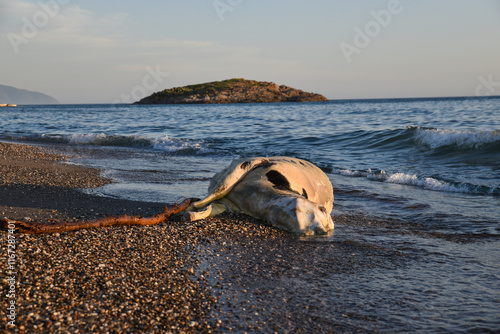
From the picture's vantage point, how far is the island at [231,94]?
135m

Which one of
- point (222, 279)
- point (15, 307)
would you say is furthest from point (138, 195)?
point (15, 307)

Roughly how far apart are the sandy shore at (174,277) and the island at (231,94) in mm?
128227

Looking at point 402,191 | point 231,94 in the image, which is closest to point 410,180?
point 402,191

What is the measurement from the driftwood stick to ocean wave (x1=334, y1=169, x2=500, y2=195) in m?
6.73

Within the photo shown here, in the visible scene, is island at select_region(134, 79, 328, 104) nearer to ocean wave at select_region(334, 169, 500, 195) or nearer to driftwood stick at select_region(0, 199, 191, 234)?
ocean wave at select_region(334, 169, 500, 195)

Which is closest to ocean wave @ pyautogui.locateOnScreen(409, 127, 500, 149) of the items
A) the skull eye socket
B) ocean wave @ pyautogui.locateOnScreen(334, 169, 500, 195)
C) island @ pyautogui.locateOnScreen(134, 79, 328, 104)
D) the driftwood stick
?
ocean wave @ pyautogui.locateOnScreen(334, 169, 500, 195)

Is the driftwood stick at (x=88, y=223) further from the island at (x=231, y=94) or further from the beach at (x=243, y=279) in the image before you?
the island at (x=231, y=94)

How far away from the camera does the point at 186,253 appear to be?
17.1 feet

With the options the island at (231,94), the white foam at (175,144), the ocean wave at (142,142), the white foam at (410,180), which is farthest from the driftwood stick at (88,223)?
the island at (231,94)

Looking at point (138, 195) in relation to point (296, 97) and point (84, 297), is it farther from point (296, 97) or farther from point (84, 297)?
point (296, 97)

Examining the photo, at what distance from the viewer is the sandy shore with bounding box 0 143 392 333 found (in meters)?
3.54

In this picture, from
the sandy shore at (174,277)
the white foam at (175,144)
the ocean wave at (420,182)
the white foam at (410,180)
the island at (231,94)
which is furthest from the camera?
the island at (231,94)

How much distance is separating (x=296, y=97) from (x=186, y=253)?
5509 inches

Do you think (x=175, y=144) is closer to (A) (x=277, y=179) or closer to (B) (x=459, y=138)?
(B) (x=459, y=138)
